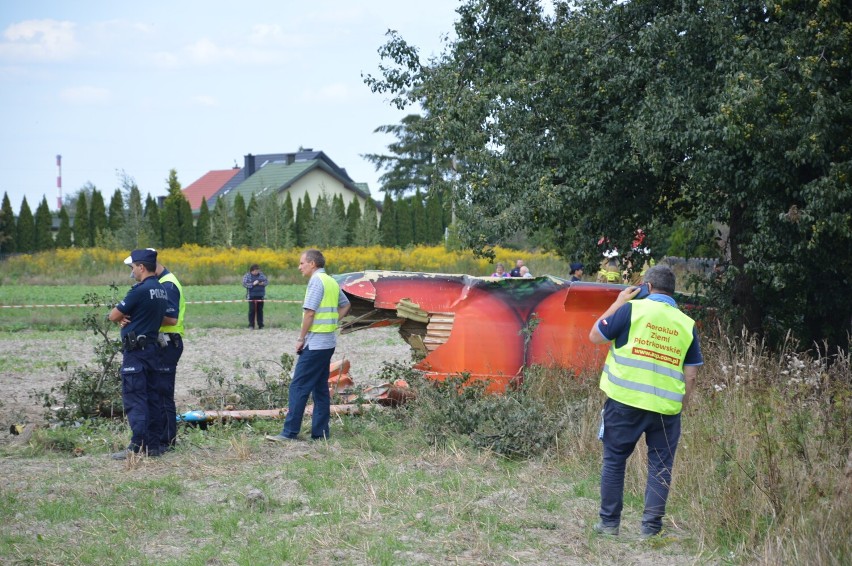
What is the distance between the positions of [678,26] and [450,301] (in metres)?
4.50

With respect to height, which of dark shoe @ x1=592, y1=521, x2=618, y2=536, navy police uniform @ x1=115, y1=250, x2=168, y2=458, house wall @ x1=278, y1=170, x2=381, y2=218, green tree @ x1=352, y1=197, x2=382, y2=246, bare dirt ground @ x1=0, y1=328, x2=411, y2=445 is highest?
house wall @ x1=278, y1=170, x2=381, y2=218

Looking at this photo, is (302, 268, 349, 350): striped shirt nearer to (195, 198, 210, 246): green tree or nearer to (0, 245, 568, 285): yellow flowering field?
(0, 245, 568, 285): yellow flowering field

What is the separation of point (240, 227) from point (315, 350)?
154 feet

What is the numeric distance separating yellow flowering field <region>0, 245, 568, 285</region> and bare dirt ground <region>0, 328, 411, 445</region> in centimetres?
1939

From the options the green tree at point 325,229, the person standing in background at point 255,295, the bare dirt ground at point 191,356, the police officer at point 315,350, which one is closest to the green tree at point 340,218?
the green tree at point 325,229

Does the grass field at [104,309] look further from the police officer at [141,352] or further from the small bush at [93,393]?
the police officer at [141,352]

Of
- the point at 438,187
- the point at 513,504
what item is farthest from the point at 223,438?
the point at 438,187

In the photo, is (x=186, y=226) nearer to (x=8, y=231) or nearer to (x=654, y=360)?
(x=8, y=231)

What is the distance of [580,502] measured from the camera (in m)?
6.86

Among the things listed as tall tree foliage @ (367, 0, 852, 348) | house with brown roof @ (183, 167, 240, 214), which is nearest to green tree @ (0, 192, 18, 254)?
house with brown roof @ (183, 167, 240, 214)

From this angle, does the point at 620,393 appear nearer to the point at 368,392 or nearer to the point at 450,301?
the point at 450,301

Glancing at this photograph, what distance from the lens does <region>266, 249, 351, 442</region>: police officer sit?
916 centimetres

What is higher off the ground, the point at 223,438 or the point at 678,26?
the point at 678,26

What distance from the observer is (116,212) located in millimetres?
55281
